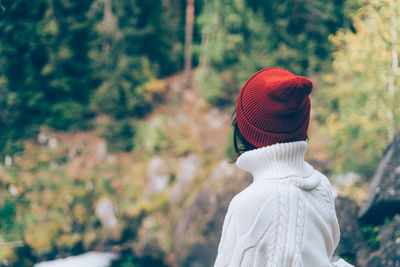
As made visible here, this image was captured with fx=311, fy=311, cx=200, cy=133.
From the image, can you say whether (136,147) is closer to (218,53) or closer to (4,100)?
(218,53)

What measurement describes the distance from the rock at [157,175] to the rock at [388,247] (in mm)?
9110

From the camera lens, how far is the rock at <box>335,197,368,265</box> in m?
4.40

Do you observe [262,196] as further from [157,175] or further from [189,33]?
[189,33]

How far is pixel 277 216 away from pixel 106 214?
11.5 metres

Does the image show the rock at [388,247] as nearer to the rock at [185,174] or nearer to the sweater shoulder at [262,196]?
the sweater shoulder at [262,196]

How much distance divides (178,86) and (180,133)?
3.26m

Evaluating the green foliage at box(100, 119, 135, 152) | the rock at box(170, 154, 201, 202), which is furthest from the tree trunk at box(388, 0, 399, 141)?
the green foliage at box(100, 119, 135, 152)

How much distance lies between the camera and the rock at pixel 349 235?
440 centimetres

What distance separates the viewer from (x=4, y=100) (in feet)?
24.3

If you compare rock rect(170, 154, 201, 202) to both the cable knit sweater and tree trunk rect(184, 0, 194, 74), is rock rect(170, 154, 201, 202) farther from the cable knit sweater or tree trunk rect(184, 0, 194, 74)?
the cable knit sweater

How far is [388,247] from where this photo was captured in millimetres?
3805

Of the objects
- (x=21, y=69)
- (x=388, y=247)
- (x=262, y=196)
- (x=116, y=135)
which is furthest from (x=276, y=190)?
(x=116, y=135)

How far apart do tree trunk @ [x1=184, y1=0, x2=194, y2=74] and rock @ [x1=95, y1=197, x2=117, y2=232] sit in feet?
27.1

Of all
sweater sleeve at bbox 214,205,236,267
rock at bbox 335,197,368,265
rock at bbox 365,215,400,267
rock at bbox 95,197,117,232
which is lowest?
rock at bbox 95,197,117,232
